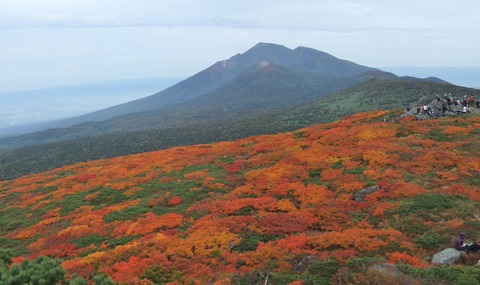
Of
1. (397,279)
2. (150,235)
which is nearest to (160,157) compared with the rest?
(150,235)

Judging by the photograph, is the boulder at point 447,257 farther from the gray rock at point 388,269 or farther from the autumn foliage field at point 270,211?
the gray rock at point 388,269

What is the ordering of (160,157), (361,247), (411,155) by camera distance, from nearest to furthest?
(361,247), (411,155), (160,157)

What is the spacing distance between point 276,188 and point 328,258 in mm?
13516

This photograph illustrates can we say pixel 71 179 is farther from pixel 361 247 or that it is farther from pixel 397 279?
pixel 397 279

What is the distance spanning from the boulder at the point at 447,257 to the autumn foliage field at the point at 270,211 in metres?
0.81

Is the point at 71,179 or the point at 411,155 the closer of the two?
the point at 411,155

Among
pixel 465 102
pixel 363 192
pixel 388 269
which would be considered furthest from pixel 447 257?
pixel 465 102

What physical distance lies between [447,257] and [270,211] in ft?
40.7

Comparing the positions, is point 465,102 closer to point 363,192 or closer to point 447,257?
point 363,192

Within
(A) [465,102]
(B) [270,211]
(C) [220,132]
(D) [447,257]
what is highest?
(A) [465,102]

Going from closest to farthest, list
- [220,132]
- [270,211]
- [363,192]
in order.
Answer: [270,211]
[363,192]
[220,132]

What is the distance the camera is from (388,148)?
3638cm

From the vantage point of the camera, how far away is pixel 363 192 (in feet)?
90.5

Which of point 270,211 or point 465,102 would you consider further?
point 465,102
